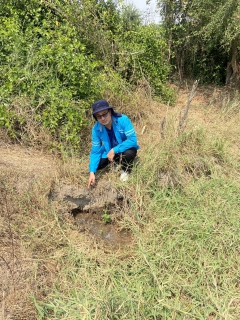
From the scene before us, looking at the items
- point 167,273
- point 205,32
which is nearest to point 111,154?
point 167,273

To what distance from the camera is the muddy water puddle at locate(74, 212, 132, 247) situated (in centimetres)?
293

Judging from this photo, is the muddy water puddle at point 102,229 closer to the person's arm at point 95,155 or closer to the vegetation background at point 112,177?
the vegetation background at point 112,177

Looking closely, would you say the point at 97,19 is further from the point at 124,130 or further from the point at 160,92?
the point at 124,130

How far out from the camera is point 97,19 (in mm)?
5207

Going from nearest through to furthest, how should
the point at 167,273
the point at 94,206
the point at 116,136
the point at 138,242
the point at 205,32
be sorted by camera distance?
the point at 167,273 < the point at 138,242 < the point at 94,206 < the point at 116,136 < the point at 205,32

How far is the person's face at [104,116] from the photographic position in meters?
2.96

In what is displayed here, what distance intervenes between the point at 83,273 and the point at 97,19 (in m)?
4.55

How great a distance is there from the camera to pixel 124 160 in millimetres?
3346

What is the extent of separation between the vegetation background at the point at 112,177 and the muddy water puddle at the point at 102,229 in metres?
0.10

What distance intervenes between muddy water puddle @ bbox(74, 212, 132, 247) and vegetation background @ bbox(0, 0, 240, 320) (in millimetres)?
97

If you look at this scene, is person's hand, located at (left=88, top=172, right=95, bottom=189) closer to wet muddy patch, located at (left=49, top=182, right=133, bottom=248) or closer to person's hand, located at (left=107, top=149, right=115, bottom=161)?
wet muddy patch, located at (left=49, top=182, right=133, bottom=248)

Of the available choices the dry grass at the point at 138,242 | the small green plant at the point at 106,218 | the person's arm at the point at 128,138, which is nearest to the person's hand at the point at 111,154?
the person's arm at the point at 128,138

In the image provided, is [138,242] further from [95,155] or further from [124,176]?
[95,155]

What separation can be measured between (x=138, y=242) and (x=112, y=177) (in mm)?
903
